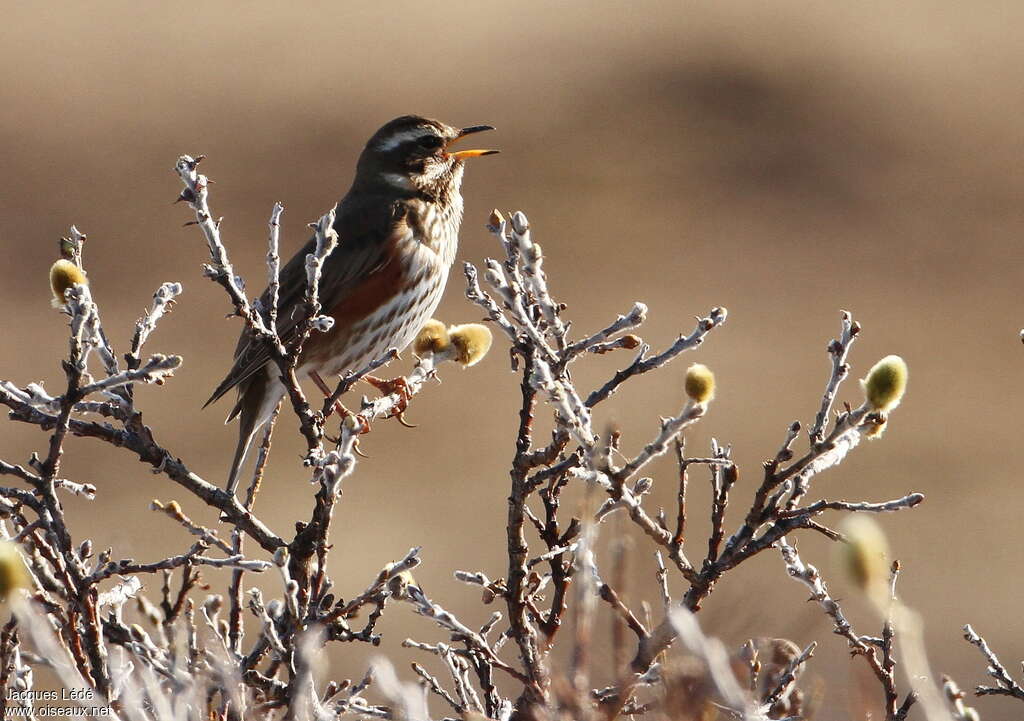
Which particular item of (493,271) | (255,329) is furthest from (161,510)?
(493,271)

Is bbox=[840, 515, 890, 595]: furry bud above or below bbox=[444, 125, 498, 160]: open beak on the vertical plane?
below

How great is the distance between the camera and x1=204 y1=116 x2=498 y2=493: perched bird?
7098 millimetres

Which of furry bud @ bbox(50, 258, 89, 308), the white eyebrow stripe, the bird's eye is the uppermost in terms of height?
the white eyebrow stripe

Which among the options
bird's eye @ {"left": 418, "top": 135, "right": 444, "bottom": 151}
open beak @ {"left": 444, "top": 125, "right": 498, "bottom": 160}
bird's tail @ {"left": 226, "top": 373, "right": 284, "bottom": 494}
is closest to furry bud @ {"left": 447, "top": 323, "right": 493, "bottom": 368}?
bird's tail @ {"left": 226, "top": 373, "right": 284, "bottom": 494}

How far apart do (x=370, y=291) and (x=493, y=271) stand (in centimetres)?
352

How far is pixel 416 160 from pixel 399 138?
0.16 meters

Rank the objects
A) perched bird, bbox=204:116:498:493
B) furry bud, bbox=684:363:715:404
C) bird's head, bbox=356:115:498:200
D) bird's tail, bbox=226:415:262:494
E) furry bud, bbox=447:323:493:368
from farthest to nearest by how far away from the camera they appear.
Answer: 1. bird's head, bbox=356:115:498:200
2. perched bird, bbox=204:116:498:493
3. bird's tail, bbox=226:415:262:494
4. furry bud, bbox=447:323:493:368
5. furry bud, bbox=684:363:715:404

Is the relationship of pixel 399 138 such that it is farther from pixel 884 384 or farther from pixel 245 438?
pixel 884 384

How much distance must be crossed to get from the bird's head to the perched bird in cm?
1

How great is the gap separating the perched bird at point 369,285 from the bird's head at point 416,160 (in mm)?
12

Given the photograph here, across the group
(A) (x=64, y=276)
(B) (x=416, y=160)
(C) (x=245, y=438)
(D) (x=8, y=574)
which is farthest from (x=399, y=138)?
(D) (x=8, y=574)

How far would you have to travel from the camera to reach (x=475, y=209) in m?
27.1

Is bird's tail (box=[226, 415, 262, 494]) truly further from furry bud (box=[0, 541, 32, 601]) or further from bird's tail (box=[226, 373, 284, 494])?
furry bud (box=[0, 541, 32, 601])

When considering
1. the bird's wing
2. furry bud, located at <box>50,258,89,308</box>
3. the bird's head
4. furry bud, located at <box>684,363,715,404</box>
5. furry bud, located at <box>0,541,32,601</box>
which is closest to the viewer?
furry bud, located at <box>0,541,32,601</box>
